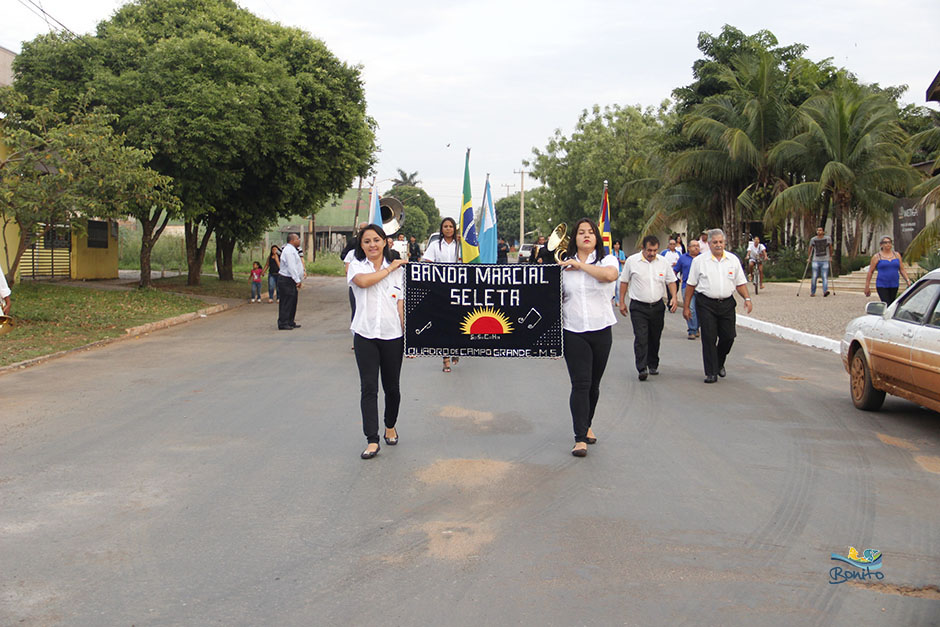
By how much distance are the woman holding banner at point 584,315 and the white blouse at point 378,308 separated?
1.34 meters

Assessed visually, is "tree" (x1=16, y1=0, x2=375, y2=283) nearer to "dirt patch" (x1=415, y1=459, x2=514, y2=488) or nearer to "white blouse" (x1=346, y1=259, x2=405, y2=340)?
"white blouse" (x1=346, y1=259, x2=405, y2=340)

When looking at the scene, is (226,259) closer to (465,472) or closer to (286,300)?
(286,300)

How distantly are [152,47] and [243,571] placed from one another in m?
21.2

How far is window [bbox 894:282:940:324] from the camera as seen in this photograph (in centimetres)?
795

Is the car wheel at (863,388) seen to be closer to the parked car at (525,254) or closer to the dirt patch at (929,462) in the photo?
the dirt patch at (929,462)

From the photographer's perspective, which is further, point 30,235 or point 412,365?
point 30,235

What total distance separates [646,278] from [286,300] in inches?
332

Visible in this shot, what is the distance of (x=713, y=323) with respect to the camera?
10.6 metres

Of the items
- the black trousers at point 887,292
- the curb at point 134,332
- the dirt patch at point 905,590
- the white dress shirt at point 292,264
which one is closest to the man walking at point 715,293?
the black trousers at point 887,292

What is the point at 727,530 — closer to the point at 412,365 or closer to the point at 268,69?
the point at 412,365

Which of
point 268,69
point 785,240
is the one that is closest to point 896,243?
point 785,240

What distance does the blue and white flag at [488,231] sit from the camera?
11453mm

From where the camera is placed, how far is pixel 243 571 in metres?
4.43

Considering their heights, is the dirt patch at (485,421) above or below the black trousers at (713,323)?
below
